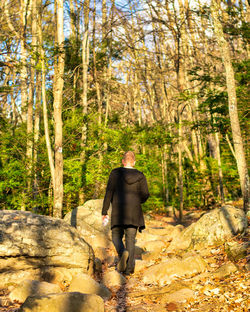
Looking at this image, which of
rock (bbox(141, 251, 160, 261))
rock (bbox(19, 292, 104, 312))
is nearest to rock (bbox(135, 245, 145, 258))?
rock (bbox(141, 251, 160, 261))

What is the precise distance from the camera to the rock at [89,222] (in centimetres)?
883

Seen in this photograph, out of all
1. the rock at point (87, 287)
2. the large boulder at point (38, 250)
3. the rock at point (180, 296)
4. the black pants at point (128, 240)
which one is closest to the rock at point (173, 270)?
the black pants at point (128, 240)

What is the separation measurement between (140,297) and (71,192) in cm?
676

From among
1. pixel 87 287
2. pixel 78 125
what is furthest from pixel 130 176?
pixel 78 125

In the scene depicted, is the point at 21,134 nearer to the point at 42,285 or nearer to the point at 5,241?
the point at 5,241

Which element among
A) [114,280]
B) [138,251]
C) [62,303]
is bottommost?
[138,251]

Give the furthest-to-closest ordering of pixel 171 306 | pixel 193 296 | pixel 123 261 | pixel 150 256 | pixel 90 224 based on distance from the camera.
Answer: pixel 90 224 < pixel 150 256 < pixel 123 261 < pixel 193 296 < pixel 171 306

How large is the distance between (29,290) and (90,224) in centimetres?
535

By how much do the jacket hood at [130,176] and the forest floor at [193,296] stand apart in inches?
66.7

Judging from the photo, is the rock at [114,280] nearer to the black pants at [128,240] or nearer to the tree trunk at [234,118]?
the black pants at [128,240]

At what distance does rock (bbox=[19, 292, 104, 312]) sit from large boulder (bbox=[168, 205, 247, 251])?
379 centimetres

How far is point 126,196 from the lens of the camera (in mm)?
5148

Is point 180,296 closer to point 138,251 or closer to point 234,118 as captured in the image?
point 138,251

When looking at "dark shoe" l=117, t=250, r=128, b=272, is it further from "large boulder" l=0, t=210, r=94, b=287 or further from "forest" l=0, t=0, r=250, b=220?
"forest" l=0, t=0, r=250, b=220
